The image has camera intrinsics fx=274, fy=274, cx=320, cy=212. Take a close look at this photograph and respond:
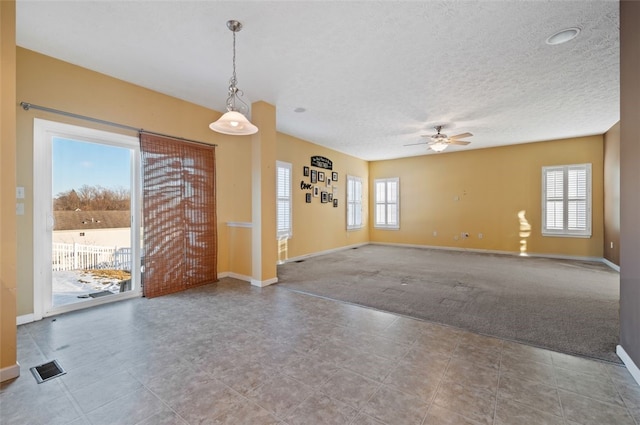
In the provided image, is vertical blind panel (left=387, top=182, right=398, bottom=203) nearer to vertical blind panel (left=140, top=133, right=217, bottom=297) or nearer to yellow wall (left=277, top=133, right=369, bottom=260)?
yellow wall (left=277, top=133, right=369, bottom=260)

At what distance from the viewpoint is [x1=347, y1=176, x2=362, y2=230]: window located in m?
8.47

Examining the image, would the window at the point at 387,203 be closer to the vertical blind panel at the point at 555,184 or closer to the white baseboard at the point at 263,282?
the vertical blind panel at the point at 555,184

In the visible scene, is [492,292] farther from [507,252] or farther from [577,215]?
[577,215]

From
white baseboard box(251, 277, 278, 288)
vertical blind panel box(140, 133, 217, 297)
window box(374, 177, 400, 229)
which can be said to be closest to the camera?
vertical blind panel box(140, 133, 217, 297)

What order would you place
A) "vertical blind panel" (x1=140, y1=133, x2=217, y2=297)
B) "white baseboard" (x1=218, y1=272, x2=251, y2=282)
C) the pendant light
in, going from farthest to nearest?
"white baseboard" (x1=218, y1=272, x2=251, y2=282) < "vertical blind panel" (x1=140, y1=133, x2=217, y2=297) < the pendant light

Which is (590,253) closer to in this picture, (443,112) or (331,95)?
(443,112)

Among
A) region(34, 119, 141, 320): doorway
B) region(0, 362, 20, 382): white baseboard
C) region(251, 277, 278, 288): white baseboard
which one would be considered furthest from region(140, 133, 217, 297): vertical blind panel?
region(0, 362, 20, 382): white baseboard

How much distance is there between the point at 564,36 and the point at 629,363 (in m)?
2.93

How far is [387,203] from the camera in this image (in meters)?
9.21

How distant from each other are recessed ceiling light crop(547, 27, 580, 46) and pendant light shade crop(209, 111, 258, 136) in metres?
3.11

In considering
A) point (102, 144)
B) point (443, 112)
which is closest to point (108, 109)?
point (102, 144)

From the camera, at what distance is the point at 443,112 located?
481cm

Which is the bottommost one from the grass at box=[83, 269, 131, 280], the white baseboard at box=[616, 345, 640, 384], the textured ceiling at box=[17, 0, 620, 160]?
the white baseboard at box=[616, 345, 640, 384]

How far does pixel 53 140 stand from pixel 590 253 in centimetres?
1000
